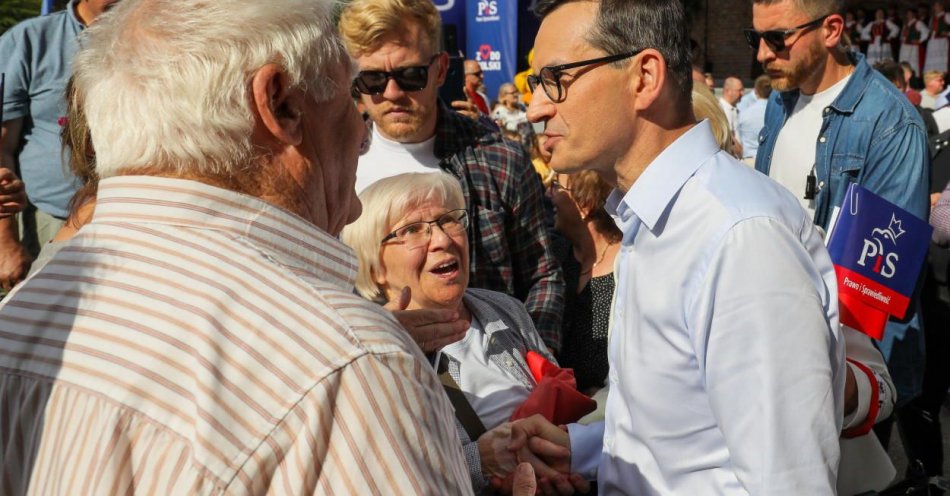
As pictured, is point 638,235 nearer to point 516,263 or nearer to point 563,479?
point 563,479

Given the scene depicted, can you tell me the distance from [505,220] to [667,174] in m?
1.61

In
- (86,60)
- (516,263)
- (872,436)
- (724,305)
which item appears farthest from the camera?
(516,263)

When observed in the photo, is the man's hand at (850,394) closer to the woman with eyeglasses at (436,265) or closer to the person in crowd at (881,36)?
the woman with eyeglasses at (436,265)

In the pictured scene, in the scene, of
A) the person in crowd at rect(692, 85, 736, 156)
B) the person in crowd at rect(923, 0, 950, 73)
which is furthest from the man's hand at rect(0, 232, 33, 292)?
the person in crowd at rect(923, 0, 950, 73)

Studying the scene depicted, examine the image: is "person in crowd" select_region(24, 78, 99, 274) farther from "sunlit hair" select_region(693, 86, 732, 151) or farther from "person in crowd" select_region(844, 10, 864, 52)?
"person in crowd" select_region(844, 10, 864, 52)

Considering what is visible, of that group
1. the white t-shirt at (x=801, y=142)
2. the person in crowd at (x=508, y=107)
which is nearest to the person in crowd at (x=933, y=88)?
the person in crowd at (x=508, y=107)

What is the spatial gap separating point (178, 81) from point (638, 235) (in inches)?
38.9

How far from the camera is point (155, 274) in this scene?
1.16 m

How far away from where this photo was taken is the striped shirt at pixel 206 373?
1061mm

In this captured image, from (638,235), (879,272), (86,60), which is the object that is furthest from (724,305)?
(86,60)

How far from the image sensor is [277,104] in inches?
51.3

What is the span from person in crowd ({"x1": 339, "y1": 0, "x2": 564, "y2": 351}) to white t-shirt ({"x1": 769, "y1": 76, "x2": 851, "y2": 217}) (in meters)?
1.17

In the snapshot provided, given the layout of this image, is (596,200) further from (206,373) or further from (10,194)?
(206,373)

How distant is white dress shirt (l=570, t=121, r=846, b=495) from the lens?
61.2 inches
